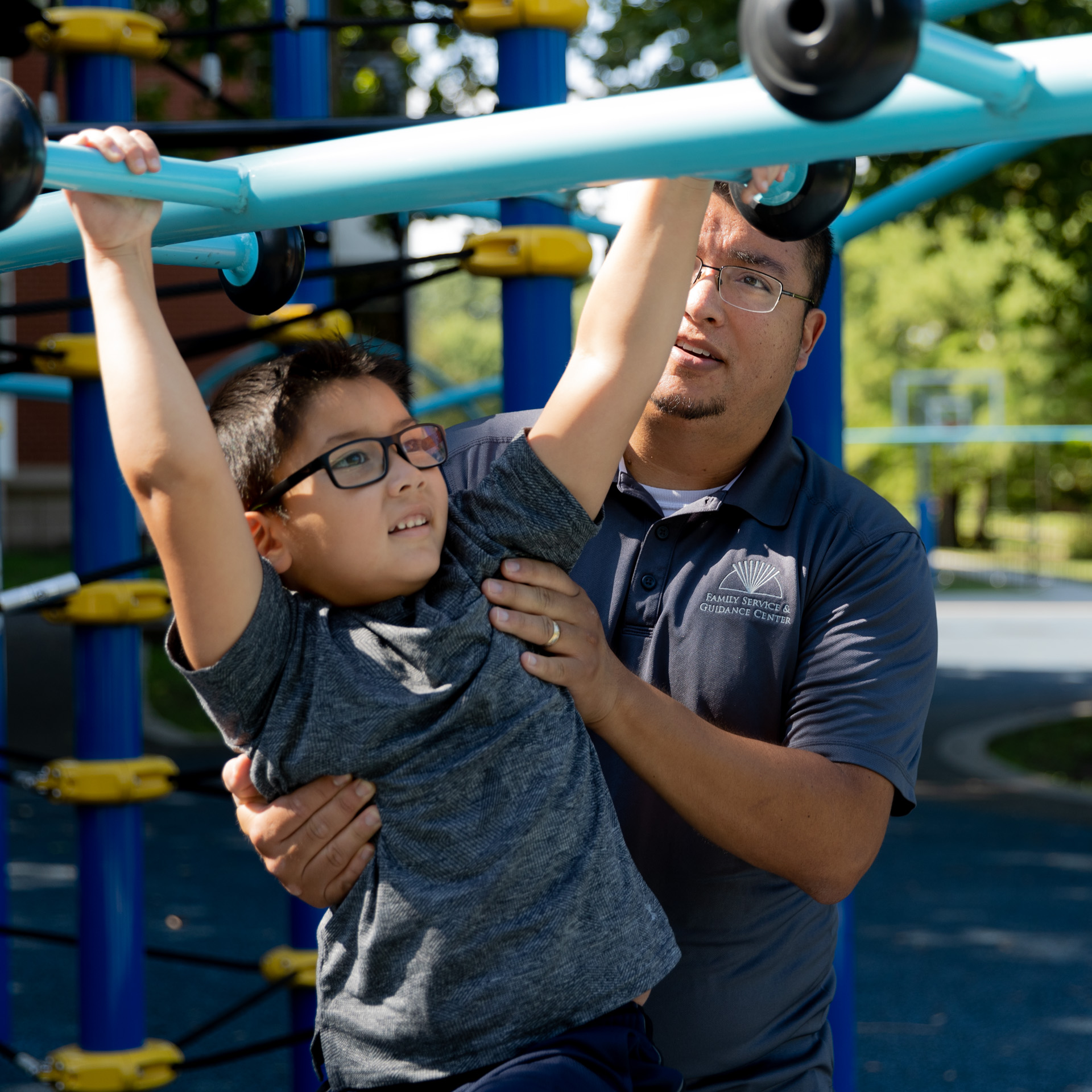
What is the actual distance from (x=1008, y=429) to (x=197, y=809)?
17.4 m

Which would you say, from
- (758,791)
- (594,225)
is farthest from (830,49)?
(594,225)

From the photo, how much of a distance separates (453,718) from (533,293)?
3.40 ft

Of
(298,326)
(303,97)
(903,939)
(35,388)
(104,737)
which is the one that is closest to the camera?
(104,737)

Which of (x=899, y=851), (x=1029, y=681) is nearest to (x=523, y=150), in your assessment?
(x=899, y=851)

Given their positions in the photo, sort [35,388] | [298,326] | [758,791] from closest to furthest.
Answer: [758,791] < [298,326] < [35,388]

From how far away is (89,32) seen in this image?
2383 mm

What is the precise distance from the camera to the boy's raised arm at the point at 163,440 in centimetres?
105

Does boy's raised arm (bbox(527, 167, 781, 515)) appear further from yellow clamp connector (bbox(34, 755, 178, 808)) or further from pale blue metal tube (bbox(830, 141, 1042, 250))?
yellow clamp connector (bbox(34, 755, 178, 808))

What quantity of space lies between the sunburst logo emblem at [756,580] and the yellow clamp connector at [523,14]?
3.25ft

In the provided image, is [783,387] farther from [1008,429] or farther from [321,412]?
[1008,429]

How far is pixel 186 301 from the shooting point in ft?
52.7

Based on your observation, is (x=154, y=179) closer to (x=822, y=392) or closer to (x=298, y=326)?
(x=822, y=392)

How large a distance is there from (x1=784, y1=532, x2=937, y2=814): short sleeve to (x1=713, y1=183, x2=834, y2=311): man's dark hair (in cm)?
43

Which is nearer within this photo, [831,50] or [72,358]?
[831,50]
